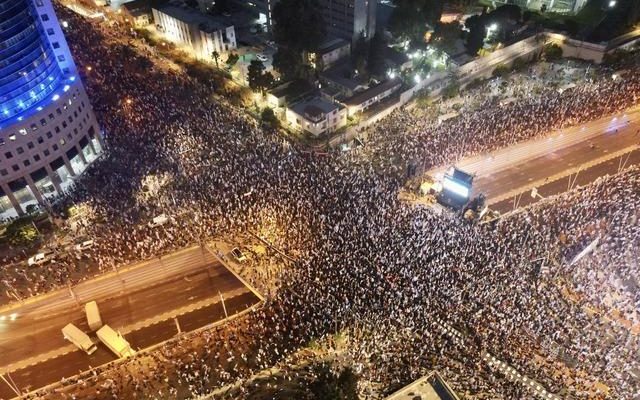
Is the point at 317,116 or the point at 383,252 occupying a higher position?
the point at 383,252

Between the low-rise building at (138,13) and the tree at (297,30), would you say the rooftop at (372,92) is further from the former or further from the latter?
the low-rise building at (138,13)

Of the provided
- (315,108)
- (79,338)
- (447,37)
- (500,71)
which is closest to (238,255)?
(79,338)

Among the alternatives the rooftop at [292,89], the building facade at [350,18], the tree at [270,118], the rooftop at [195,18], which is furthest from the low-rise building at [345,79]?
the rooftop at [195,18]

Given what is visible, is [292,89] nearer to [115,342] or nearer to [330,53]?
[330,53]

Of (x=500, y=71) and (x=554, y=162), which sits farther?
(x=500, y=71)

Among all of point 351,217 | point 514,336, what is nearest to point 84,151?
point 351,217

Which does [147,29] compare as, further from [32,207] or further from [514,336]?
[514,336]
